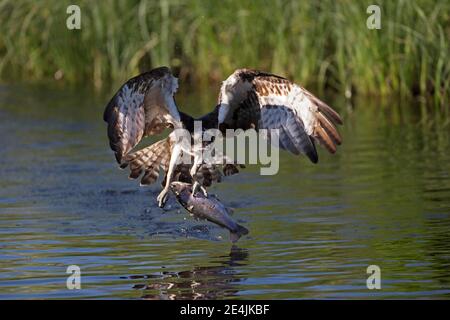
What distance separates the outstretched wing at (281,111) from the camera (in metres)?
9.46

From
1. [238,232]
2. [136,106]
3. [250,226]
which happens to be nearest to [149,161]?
[136,106]

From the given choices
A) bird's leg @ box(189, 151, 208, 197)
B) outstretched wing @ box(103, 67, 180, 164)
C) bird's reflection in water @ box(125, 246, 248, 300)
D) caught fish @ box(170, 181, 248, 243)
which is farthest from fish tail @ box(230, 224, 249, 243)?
outstretched wing @ box(103, 67, 180, 164)

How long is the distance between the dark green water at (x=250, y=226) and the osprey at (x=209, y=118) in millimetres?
489

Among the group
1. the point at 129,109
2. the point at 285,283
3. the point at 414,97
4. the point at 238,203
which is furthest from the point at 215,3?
the point at 285,283

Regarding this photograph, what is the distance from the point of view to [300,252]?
8.73 metres

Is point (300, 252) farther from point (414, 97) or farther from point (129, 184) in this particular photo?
point (414, 97)

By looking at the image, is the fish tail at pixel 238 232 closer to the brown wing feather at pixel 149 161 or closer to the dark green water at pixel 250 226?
the dark green water at pixel 250 226

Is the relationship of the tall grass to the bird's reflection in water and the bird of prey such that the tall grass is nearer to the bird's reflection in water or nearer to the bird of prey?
the bird of prey

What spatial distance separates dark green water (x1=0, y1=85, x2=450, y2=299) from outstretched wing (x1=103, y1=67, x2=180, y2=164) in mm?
746

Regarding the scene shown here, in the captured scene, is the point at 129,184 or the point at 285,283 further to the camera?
the point at 129,184

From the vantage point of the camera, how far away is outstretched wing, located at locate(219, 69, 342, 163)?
9461 mm

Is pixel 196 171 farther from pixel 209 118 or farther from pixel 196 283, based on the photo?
pixel 196 283

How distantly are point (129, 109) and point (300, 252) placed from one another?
178 cm
